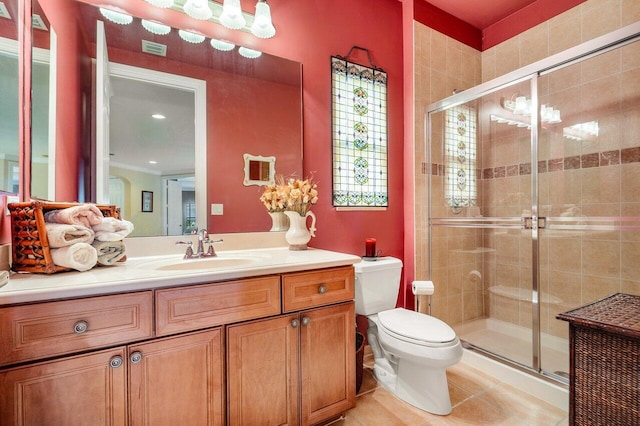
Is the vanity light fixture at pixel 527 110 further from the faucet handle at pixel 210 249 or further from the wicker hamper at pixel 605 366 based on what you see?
the faucet handle at pixel 210 249

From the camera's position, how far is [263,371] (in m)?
1.23

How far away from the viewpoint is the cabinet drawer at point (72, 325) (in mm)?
846

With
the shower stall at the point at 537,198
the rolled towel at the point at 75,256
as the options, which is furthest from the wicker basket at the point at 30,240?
the shower stall at the point at 537,198

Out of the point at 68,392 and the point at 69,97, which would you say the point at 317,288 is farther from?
the point at 69,97

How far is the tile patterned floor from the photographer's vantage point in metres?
1.54

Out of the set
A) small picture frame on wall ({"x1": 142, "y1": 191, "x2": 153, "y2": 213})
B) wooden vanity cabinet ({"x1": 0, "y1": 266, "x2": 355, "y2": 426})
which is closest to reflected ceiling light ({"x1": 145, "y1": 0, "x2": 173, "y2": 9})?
small picture frame on wall ({"x1": 142, "y1": 191, "x2": 153, "y2": 213})

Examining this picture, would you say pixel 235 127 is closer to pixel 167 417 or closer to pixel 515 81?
pixel 167 417

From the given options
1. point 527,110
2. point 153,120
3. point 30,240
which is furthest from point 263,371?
point 527,110

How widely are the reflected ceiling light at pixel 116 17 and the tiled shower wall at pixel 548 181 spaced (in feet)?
6.43

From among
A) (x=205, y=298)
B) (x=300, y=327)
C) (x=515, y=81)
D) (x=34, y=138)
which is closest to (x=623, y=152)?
(x=515, y=81)

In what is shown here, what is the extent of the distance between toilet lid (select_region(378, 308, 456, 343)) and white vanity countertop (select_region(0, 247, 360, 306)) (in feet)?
1.69

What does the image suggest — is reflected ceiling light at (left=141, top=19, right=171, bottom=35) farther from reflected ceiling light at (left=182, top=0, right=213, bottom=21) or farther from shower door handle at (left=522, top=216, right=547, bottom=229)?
shower door handle at (left=522, top=216, right=547, bottom=229)

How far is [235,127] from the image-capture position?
1750mm

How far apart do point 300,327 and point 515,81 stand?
208 cm
